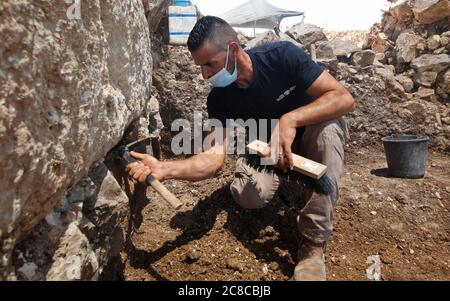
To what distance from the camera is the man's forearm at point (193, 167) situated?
221cm

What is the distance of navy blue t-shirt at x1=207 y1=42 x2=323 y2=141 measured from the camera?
254 cm

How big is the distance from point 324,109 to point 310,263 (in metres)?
0.94

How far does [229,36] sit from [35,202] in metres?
1.72

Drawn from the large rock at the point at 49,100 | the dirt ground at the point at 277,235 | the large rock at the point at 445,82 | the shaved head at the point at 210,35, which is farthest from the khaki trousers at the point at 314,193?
the large rock at the point at 445,82

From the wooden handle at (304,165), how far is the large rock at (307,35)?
11.3ft

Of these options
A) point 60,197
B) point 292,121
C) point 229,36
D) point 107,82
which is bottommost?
point 60,197

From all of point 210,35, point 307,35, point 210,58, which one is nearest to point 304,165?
point 210,58

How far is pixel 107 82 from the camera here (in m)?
1.75

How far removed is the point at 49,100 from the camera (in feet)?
4.03

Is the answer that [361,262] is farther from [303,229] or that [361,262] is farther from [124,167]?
[124,167]

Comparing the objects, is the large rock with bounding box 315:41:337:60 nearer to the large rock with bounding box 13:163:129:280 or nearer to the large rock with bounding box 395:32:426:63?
the large rock with bounding box 395:32:426:63

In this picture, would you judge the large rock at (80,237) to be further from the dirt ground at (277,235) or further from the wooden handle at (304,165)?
the wooden handle at (304,165)

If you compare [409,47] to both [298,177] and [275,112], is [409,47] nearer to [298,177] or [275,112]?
[275,112]
